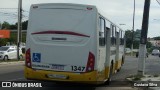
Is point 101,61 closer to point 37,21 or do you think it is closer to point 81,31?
point 81,31

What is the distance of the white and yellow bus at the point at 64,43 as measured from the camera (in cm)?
1362

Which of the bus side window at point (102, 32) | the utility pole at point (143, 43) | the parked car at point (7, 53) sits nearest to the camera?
the bus side window at point (102, 32)

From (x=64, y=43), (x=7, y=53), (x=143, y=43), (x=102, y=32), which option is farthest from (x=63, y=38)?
(x=7, y=53)

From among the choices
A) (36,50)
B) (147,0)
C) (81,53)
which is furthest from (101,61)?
(147,0)

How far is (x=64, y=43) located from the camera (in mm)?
13836

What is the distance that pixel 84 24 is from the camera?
13.8 meters

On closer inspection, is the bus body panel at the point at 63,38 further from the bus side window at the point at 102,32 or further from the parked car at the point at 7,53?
the parked car at the point at 7,53

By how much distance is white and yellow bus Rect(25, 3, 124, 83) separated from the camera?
536 inches

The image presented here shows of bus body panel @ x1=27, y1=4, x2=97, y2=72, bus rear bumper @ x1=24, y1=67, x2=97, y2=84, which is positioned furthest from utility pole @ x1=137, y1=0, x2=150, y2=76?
bus body panel @ x1=27, y1=4, x2=97, y2=72

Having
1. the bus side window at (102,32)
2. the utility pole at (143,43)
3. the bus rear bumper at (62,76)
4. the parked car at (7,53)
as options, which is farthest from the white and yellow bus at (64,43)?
the parked car at (7,53)

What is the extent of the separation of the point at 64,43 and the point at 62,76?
1102mm

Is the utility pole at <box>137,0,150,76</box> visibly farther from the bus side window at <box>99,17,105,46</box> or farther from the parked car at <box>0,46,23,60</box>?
the parked car at <box>0,46,23,60</box>

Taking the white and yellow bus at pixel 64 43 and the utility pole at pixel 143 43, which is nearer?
the white and yellow bus at pixel 64 43

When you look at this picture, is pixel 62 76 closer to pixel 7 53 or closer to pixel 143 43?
pixel 143 43
